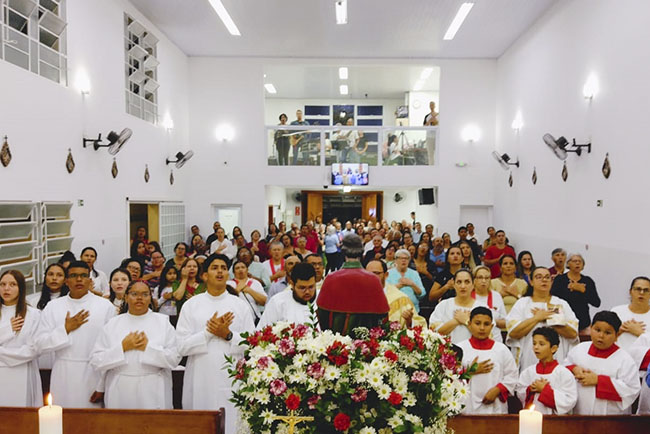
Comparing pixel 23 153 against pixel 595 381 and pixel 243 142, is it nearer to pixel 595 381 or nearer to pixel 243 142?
pixel 595 381

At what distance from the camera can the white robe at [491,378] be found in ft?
13.0

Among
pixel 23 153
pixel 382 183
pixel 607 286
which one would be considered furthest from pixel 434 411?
pixel 382 183

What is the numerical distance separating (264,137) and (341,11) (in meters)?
4.75

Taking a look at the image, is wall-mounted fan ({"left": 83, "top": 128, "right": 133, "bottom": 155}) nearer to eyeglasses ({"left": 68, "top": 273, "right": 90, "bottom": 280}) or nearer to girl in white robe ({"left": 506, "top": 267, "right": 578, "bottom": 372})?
eyeglasses ({"left": 68, "top": 273, "right": 90, "bottom": 280})

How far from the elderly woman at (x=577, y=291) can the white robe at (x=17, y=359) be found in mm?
5060

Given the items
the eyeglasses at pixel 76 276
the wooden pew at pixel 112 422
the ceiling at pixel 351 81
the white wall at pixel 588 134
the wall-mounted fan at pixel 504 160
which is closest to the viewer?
the wooden pew at pixel 112 422

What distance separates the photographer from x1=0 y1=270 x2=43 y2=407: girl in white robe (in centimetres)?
411

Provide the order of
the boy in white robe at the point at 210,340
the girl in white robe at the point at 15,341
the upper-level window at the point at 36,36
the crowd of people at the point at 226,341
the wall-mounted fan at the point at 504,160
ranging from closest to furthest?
the crowd of people at the point at 226,341 < the girl in white robe at the point at 15,341 < the boy in white robe at the point at 210,340 < the upper-level window at the point at 36,36 < the wall-mounted fan at the point at 504,160

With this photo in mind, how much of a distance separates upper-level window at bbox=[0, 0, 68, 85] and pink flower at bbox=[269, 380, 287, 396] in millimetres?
6355

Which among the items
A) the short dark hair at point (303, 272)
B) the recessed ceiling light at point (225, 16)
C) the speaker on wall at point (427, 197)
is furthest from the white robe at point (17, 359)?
the speaker on wall at point (427, 197)

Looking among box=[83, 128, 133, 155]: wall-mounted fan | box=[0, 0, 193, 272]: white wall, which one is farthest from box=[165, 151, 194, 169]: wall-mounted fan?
box=[83, 128, 133, 155]: wall-mounted fan

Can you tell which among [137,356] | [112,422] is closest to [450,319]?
[137,356]

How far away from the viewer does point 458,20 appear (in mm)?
11484

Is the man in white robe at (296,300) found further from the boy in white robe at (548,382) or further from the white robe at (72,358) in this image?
the boy in white robe at (548,382)
